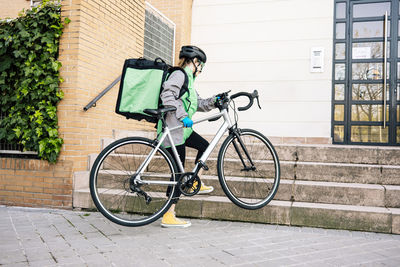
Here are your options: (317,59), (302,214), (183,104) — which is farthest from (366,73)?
(183,104)

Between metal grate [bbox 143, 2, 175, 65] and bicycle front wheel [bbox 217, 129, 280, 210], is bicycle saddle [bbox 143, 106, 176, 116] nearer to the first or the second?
bicycle front wheel [bbox 217, 129, 280, 210]

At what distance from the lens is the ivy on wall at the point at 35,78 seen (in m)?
4.51

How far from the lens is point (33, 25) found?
4547mm

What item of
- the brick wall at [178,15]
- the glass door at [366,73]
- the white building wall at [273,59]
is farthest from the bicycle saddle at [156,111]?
the glass door at [366,73]

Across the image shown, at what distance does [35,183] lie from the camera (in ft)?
15.2

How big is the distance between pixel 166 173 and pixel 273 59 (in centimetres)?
496

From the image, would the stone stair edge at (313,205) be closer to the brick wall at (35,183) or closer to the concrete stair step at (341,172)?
the concrete stair step at (341,172)

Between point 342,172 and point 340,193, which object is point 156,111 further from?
point 342,172

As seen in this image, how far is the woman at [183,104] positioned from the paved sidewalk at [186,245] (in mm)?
461

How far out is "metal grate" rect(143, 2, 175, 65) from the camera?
22.2ft

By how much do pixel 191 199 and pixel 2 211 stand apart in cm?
246

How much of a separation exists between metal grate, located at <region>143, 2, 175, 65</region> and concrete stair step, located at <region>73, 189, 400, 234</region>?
378cm

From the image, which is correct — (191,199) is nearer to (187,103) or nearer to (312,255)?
(187,103)

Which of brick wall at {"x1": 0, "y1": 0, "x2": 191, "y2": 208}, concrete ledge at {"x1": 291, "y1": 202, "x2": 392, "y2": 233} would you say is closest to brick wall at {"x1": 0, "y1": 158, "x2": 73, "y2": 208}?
brick wall at {"x1": 0, "y1": 0, "x2": 191, "y2": 208}
